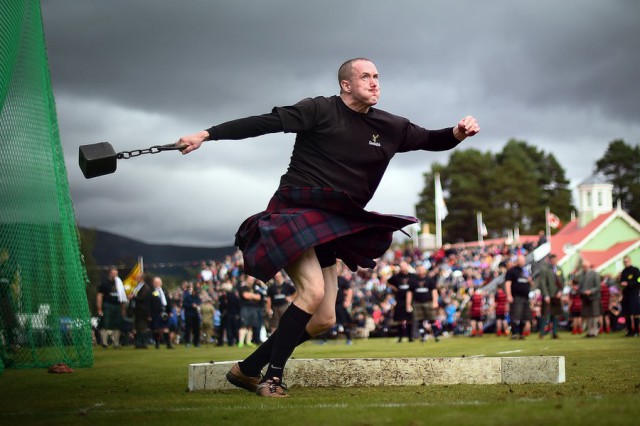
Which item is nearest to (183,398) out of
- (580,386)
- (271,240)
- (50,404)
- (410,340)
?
(50,404)

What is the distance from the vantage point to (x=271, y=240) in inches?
215

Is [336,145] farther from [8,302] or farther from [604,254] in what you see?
[604,254]

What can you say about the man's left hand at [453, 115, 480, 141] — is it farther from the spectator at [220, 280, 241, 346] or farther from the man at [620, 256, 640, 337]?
the spectator at [220, 280, 241, 346]

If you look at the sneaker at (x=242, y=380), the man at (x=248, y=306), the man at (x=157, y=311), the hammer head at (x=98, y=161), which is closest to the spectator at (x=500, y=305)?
the man at (x=248, y=306)

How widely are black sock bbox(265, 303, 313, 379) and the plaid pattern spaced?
1.10ft

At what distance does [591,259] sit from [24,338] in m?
53.2

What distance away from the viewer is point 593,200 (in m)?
71.5

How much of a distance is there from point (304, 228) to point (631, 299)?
15.4 metres

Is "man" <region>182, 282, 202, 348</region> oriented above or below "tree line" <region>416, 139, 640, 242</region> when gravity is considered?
below

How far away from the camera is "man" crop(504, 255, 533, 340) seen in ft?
63.2

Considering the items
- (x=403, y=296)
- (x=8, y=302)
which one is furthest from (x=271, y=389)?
(x=403, y=296)

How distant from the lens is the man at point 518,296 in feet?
63.2

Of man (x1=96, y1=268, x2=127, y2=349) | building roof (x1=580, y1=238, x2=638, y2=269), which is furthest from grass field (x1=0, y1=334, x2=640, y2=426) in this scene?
building roof (x1=580, y1=238, x2=638, y2=269)

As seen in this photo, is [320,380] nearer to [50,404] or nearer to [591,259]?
[50,404]
